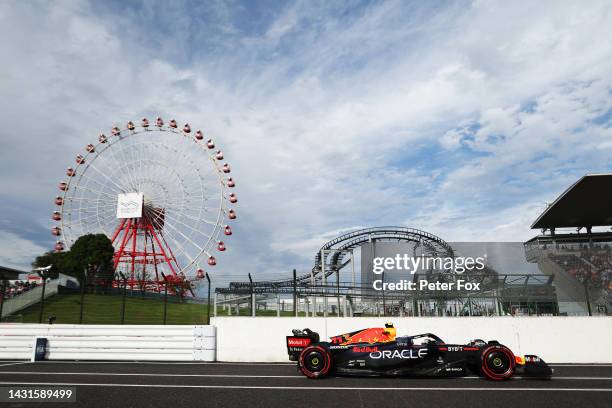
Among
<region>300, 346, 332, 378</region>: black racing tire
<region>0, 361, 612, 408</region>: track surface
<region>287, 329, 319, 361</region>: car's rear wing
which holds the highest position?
<region>287, 329, 319, 361</region>: car's rear wing

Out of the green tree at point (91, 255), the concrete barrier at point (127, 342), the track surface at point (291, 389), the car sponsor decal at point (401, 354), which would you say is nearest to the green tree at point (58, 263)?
the green tree at point (91, 255)

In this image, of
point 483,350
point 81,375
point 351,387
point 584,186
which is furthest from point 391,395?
point 584,186

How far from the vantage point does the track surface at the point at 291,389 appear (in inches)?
241

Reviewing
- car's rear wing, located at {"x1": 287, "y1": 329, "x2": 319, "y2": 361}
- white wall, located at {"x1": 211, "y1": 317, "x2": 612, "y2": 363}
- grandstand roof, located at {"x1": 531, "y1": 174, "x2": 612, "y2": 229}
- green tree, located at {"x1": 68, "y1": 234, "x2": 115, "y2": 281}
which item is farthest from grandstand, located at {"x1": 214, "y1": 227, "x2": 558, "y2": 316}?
green tree, located at {"x1": 68, "y1": 234, "x2": 115, "y2": 281}

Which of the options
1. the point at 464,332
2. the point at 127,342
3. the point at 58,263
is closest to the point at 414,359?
the point at 464,332

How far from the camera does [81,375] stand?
910cm

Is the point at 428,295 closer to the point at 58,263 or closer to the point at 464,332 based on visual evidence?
the point at 464,332

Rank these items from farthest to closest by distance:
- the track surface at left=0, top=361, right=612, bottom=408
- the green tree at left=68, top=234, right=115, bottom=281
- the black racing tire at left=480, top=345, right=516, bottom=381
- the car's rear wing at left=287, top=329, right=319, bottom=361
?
the green tree at left=68, top=234, right=115, bottom=281
the car's rear wing at left=287, top=329, right=319, bottom=361
the black racing tire at left=480, top=345, right=516, bottom=381
the track surface at left=0, top=361, right=612, bottom=408

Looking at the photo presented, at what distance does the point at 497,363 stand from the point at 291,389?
431 centimetres

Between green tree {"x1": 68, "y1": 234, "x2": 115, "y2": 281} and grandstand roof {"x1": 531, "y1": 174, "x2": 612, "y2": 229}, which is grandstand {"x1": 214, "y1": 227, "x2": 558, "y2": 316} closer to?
grandstand roof {"x1": 531, "y1": 174, "x2": 612, "y2": 229}

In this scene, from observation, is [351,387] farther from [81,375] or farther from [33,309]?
[33,309]

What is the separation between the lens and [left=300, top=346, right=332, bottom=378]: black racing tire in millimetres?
9070

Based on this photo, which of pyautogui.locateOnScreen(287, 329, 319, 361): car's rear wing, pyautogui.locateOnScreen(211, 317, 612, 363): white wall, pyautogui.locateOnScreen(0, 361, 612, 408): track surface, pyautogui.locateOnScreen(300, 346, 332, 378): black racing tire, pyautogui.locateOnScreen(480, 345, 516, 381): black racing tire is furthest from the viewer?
pyautogui.locateOnScreen(211, 317, 612, 363): white wall

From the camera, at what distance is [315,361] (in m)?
9.16
